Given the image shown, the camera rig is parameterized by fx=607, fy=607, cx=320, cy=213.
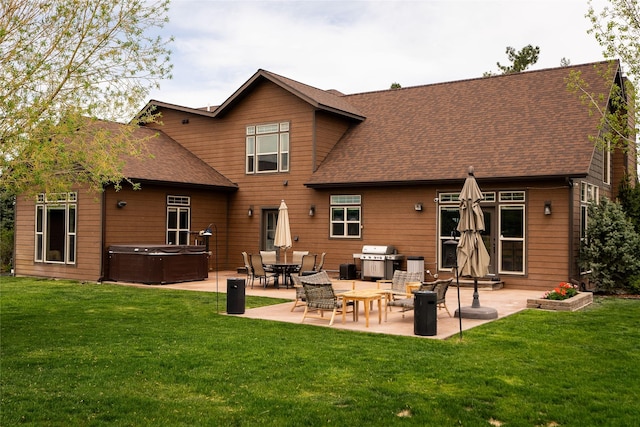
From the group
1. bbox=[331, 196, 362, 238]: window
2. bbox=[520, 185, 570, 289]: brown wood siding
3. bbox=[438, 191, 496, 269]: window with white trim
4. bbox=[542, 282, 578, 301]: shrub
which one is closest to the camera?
bbox=[542, 282, 578, 301]: shrub

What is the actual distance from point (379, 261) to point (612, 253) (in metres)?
5.72

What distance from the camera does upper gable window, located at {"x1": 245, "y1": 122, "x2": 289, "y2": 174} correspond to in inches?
760

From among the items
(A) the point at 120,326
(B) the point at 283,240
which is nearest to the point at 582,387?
(A) the point at 120,326

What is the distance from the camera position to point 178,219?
1847 centimetres

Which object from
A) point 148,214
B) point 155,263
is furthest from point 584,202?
point 148,214

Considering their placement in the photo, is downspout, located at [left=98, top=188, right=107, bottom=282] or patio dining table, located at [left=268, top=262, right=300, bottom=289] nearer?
patio dining table, located at [left=268, top=262, right=300, bottom=289]

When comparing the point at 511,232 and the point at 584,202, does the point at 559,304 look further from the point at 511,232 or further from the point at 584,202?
the point at 584,202

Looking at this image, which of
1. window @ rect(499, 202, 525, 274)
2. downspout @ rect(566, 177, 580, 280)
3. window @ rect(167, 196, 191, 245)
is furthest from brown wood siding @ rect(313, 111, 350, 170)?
downspout @ rect(566, 177, 580, 280)

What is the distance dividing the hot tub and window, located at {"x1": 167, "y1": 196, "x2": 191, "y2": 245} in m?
2.05

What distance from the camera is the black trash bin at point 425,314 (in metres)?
8.44

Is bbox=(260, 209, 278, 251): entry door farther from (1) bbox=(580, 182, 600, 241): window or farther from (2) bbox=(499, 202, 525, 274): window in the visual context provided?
(1) bbox=(580, 182, 600, 241): window

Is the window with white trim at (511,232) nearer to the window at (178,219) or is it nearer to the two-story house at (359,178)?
the two-story house at (359,178)

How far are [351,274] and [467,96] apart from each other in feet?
22.4

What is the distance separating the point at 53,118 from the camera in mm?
8117
